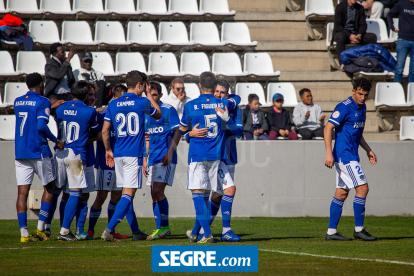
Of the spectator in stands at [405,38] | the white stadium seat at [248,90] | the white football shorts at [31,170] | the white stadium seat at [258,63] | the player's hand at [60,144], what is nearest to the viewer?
the player's hand at [60,144]

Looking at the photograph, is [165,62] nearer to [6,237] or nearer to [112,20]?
[112,20]

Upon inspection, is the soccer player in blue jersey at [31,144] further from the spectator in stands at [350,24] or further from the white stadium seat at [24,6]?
the spectator in stands at [350,24]

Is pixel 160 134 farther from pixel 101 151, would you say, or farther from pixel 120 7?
pixel 120 7

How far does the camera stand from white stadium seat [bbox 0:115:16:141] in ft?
35.6

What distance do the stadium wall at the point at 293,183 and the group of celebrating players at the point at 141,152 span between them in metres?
2.75

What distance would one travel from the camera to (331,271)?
466 cm

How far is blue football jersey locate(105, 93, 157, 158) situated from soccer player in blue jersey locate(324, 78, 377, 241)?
2471 mm

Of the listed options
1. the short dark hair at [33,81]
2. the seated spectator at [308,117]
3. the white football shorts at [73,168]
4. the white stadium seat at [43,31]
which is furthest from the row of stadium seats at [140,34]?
the white football shorts at [73,168]

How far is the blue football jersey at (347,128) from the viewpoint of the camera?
22.6 ft

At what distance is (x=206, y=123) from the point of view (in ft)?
→ 21.3

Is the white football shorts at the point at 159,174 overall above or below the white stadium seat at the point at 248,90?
below

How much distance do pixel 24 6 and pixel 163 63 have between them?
13.6ft

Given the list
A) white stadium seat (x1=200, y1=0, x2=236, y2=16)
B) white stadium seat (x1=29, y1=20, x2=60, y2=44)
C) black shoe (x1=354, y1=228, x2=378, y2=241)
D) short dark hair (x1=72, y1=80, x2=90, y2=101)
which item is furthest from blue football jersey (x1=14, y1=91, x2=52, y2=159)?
white stadium seat (x1=200, y1=0, x2=236, y2=16)

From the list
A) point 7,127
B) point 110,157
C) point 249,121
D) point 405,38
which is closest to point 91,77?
point 7,127
